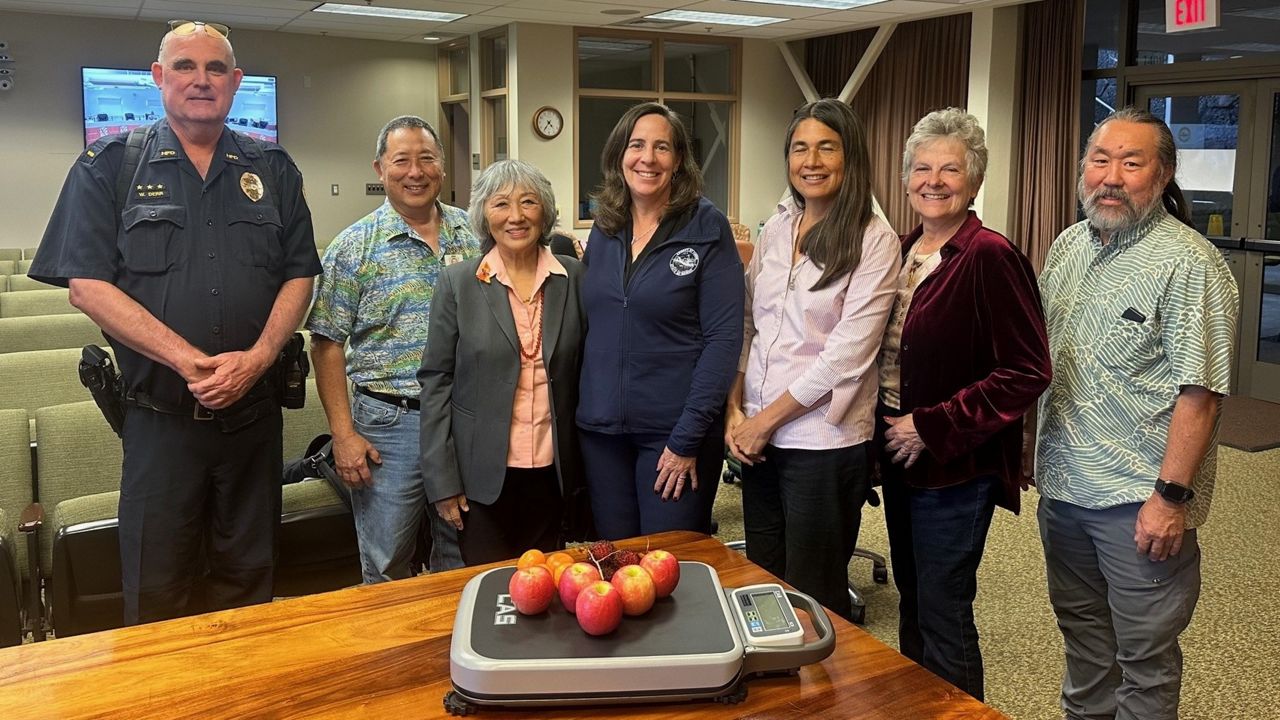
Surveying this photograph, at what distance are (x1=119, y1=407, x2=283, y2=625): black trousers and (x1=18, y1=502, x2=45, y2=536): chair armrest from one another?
0.82 ft

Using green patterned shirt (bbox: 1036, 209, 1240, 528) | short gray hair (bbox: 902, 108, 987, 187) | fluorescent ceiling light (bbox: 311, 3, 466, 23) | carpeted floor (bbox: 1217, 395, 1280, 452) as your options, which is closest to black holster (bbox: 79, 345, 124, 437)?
short gray hair (bbox: 902, 108, 987, 187)

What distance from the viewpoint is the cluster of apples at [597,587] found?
1.45 meters

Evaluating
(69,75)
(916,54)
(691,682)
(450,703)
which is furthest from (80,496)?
(69,75)

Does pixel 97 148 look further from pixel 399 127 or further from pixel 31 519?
pixel 31 519

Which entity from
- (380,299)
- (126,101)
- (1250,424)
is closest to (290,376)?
(380,299)

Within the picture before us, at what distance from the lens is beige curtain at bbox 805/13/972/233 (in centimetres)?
866

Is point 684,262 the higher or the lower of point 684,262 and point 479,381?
the higher

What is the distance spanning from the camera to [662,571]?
1.56 m

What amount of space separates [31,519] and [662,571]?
6.26 feet

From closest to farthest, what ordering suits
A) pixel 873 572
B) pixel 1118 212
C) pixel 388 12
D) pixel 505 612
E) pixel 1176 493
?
pixel 505 612 < pixel 1176 493 < pixel 1118 212 < pixel 873 572 < pixel 388 12

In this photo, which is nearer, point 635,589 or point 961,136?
point 635,589

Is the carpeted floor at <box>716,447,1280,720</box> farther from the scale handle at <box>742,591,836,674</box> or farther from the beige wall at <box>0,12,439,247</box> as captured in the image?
the beige wall at <box>0,12,439,247</box>

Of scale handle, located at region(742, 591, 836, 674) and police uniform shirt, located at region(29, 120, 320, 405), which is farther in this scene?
police uniform shirt, located at region(29, 120, 320, 405)

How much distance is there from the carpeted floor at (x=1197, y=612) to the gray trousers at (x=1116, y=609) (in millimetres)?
537
